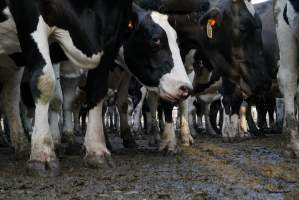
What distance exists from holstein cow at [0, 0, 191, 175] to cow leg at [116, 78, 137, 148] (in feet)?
6.82

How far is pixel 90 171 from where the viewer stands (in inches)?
215

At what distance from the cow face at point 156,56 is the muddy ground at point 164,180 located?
89 cm

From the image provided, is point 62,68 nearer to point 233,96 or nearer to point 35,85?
point 35,85

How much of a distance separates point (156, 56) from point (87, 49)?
4.14 ft

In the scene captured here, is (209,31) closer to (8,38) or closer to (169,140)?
(169,140)

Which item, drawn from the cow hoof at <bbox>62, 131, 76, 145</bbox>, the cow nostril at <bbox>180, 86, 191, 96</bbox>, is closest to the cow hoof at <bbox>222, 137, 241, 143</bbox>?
the cow hoof at <bbox>62, 131, 76, 145</bbox>

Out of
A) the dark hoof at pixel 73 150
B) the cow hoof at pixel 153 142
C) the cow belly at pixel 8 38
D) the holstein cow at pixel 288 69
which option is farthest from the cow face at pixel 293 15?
the cow hoof at pixel 153 142

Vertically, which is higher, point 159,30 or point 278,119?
point 159,30

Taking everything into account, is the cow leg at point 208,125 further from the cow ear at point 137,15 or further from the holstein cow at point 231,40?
the cow ear at point 137,15

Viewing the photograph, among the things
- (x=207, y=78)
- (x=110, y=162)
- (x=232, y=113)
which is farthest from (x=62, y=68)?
(x=207, y=78)

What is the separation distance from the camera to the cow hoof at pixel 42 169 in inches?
192

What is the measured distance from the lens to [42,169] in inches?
192

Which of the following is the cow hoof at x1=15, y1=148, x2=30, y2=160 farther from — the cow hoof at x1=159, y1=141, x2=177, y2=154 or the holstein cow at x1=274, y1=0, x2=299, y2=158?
the holstein cow at x1=274, y1=0, x2=299, y2=158

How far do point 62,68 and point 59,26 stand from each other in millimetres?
2991
